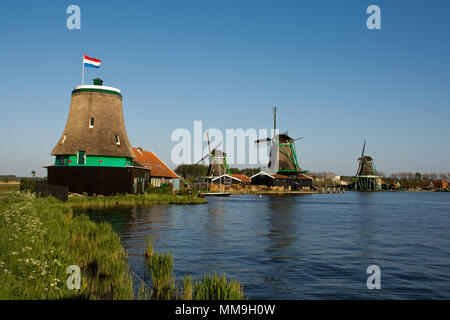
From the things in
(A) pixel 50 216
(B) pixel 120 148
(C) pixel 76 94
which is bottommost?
(A) pixel 50 216

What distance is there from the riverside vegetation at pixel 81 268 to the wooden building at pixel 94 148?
20.4 m

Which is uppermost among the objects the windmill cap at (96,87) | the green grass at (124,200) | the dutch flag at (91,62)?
the dutch flag at (91,62)

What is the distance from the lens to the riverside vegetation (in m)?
6.98

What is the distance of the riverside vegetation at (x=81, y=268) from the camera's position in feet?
22.9

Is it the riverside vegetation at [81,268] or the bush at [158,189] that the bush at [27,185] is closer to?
the bush at [158,189]

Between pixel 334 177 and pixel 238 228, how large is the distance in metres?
174

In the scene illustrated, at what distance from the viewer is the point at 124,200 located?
34.5 meters

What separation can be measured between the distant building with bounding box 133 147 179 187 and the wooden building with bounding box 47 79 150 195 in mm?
10220

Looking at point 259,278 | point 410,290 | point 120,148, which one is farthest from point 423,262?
point 120,148

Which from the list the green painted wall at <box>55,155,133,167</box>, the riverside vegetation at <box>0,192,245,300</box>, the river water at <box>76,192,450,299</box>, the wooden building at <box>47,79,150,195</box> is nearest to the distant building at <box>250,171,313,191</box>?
the wooden building at <box>47,79,150,195</box>

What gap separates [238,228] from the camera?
22812mm

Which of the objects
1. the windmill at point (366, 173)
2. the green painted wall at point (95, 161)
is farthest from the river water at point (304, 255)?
the windmill at point (366, 173)
